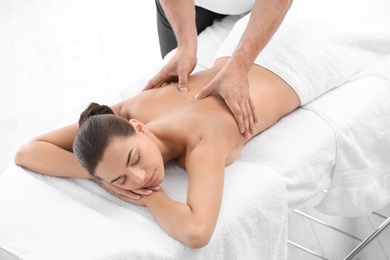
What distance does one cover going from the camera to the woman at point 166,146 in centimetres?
134

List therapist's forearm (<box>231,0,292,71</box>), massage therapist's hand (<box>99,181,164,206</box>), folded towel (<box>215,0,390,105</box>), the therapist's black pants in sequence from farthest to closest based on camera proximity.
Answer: the therapist's black pants → folded towel (<box>215,0,390,105</box>) → therapist's forearm (<box>231,0,292,71</box>) → massage therapist's hand (<box>99,181,164,206</box>)

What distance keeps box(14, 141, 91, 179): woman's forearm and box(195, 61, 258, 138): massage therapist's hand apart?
41cm

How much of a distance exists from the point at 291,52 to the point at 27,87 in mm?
1619

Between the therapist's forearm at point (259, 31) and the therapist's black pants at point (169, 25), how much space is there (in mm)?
474

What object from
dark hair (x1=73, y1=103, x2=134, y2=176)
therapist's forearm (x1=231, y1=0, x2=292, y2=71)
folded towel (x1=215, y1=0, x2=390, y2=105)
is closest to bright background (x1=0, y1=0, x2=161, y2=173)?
folded towel (x1=215, y1=0, x2=390, y2=105)

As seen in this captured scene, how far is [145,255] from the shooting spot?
4.21ft

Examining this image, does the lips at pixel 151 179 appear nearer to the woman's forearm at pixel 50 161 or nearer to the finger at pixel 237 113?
the woman's forearm at pixel 50 161

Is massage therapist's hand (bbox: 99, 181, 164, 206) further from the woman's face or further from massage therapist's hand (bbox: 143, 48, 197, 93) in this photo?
massage therapist's hand (bbox: 143, 48, 197, 93)

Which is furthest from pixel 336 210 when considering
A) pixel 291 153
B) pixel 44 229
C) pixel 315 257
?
pixel 44 229

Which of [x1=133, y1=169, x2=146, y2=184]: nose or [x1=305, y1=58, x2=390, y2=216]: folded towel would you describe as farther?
[x1=305, y1=58, x2=390, y2=216]: folded towel

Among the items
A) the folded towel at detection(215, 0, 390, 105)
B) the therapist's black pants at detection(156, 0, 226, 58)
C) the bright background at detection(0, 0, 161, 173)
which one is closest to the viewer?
the folded towel at detection(215, 0, 390, 105)

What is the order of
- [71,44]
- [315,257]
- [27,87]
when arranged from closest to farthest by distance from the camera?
[315,257], [27,87], [71,44]

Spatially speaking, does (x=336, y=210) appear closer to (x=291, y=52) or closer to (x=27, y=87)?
(x=291, y=52)

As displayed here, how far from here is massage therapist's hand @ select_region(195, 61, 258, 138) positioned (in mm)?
1580
